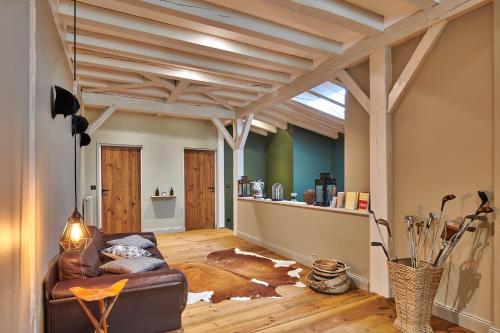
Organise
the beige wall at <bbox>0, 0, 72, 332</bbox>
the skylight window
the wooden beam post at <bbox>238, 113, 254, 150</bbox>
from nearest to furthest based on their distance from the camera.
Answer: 1. the beige wall at <bbox>0, 0, 72, 332</bbox>
2. the skylight window
3. the wooden beam post at <bbox>238, 113, 254, 150</bbox>

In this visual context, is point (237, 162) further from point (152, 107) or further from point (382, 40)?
point (382, 40)

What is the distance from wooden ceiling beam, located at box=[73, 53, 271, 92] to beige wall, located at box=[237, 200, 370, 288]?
6.85 feet

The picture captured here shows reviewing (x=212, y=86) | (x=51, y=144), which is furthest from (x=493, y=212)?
(x=212, y=86)

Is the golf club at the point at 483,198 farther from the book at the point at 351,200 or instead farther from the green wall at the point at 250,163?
the green wall at the point at 250,163

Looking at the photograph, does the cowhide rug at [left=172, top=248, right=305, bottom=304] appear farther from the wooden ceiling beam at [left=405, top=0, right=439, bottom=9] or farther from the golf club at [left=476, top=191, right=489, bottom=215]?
the wooden ceiling beam at [left=405, top=0, right=439, bottom=9]

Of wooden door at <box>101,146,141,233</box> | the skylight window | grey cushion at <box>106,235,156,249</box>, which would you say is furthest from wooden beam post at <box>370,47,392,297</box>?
wooden door at <box>101,146,141,233</box>

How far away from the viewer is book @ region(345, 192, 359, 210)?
3.41 meters

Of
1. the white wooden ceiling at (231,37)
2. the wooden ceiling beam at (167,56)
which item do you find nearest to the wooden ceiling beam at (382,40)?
the white wooden ceiling at (231,37)

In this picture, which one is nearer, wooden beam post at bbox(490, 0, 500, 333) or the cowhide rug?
wooden beam post at bbox(490, 0, 500, 333)

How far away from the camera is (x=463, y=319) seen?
7.86 ft

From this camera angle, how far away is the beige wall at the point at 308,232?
3.32m

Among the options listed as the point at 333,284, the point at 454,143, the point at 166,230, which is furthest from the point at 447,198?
the point at 166,230

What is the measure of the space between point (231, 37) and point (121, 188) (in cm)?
436

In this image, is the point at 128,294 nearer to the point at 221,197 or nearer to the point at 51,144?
the point at 51,144
